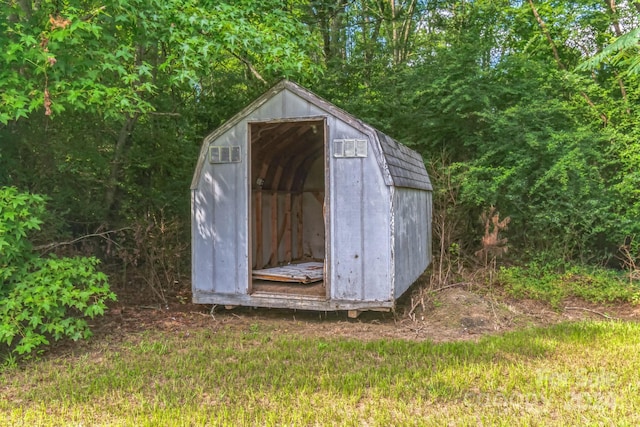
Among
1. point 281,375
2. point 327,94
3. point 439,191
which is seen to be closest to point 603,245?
point 439,191

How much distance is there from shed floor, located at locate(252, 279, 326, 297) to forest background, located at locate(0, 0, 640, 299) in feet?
5.51

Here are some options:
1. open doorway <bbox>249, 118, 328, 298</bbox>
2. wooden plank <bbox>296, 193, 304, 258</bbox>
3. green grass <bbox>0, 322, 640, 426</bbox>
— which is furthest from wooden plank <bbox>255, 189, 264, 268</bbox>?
green grass <bbox>0, 322, 640, 426</bbox>

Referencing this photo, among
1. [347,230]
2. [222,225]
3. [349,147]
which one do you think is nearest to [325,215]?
[347,230]

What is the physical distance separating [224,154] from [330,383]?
12.1ft

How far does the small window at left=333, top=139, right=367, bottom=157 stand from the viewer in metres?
6.07

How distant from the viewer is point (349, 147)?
612 cm

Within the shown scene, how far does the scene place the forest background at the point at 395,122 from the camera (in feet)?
20.2

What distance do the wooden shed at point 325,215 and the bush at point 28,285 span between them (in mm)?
1877

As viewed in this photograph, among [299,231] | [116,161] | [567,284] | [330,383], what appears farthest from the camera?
[299,231]

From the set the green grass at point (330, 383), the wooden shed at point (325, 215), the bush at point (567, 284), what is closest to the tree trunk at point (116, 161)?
the wooden shed at point (325, 215)

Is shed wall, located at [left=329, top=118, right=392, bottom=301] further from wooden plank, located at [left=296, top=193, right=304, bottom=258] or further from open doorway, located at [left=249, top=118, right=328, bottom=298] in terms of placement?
wooden plank, located at [left=296, top=193, right=304, bottom=258]

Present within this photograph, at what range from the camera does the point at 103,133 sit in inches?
323

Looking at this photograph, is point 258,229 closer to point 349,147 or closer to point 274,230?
point 274,230

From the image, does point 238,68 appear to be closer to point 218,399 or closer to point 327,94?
point 327,94
